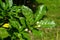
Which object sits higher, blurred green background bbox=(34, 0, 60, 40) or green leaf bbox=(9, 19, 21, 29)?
green leaf bbox=(9, 19, 21, 29)

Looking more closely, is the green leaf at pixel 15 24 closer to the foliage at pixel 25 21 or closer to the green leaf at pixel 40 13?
the foliage at pixel 25 21

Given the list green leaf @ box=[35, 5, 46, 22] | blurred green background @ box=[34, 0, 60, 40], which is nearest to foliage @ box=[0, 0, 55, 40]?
green leaf @ box=[35, 5, 46, 22]

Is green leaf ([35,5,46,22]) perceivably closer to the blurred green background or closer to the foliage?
the foliage

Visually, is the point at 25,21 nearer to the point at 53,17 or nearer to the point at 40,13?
the point at 40,13

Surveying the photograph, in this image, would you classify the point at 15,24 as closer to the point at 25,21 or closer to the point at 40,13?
the point at 25,21

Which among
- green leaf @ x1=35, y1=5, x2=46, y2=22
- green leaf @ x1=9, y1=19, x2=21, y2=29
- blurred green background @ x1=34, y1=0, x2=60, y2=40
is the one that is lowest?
blurred green background @ x1=34, y1=0, x2=60, y2=40

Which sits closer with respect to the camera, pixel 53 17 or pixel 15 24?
pixel 15 24

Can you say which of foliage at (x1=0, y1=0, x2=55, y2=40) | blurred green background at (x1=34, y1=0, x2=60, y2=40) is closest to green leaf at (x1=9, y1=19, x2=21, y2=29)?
foliage at (x1=0, y1=0, x2=55, y2=40)

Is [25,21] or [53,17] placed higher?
[25,21]

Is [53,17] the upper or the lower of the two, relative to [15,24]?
lower

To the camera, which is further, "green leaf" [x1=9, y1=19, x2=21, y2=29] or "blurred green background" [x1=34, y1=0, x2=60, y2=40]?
"blurred green background" [x1=34, y1=0, x2=60, y2=40]

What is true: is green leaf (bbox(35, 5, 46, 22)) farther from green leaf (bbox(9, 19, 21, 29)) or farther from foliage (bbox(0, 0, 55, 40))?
green leaf (bbox(9, 19, 21, 29))

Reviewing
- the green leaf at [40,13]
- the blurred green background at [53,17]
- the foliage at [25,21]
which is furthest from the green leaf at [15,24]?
the blurred green background at [53,17]

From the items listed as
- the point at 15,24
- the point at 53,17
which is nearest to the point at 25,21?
the point at 15,24
